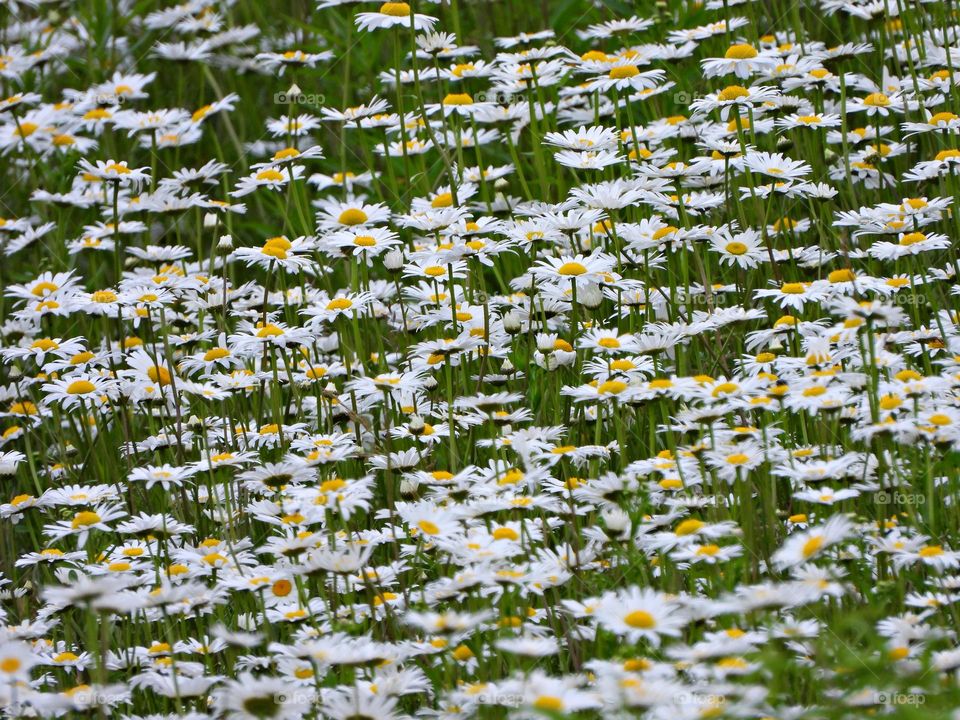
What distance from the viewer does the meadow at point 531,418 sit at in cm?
270

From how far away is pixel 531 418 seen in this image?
3762mm

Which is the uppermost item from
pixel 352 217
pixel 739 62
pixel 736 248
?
pixel 739 62

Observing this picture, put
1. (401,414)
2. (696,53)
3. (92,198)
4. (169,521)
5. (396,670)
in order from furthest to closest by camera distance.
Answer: (696,53)
(92,198)
(401,414)
(169,521)
(396,670)

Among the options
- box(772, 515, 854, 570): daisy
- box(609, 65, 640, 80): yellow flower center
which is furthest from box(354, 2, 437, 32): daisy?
box(772, 515, 854, 570): daisy

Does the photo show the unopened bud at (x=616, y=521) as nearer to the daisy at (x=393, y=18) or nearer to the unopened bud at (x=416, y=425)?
the unopened bud at (x=416, y=425)

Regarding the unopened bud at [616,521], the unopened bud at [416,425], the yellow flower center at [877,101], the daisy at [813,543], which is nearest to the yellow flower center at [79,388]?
the unopened bud at [416,425]

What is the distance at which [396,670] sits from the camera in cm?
276

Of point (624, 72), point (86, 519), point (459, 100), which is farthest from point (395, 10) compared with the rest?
point (86, 519)

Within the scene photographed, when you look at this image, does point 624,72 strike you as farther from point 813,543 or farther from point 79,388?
point 813,543

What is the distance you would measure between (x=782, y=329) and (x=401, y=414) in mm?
1300

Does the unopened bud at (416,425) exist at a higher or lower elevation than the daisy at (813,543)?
higher

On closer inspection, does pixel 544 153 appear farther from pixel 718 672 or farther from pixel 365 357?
pixel 718 672

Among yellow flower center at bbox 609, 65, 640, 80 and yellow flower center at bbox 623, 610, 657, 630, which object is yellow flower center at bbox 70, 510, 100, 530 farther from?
yellow flower center at bbox 609, 65, 640, 80

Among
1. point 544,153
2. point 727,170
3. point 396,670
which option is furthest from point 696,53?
point 396,670
